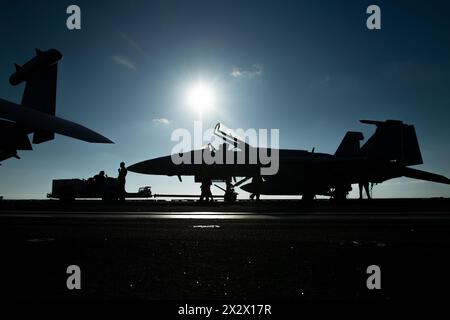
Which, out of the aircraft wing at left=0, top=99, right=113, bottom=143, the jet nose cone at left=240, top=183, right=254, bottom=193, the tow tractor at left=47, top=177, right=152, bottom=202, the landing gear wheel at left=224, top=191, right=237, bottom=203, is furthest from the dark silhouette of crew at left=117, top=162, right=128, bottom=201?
the aircraft wing at left=0, top=99, right=113, bottom=143

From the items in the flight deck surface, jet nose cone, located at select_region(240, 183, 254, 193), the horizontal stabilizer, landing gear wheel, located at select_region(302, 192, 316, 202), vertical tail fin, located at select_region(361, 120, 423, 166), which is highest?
vertical tail fin, located at select_region(361, 120, 423, 166)

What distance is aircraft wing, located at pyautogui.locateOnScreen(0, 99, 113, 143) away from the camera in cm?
543

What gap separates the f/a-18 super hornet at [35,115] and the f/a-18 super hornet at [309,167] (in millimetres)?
11843

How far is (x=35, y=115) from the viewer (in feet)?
19.5

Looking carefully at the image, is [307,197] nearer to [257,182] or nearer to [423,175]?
[257,182]

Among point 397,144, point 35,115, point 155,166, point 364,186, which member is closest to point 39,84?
point 35,115

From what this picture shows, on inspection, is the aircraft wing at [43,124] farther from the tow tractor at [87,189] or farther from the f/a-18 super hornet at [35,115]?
the tow tractor at [87,189]

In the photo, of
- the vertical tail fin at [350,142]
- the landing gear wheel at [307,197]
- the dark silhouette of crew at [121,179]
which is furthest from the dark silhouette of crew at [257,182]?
the vertical tail fin at [350,142]

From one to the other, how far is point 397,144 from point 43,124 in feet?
107

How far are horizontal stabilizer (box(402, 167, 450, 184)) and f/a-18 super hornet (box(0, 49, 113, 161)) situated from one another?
27.6 metres

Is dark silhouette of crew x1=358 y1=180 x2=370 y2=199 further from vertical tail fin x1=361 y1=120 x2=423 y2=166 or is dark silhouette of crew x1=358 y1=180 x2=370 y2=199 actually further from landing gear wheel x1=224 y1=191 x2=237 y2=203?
landing gear wheel x1=224 y1=191 x2=237 y2=203

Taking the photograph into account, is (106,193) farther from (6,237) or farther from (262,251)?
(262,251)
